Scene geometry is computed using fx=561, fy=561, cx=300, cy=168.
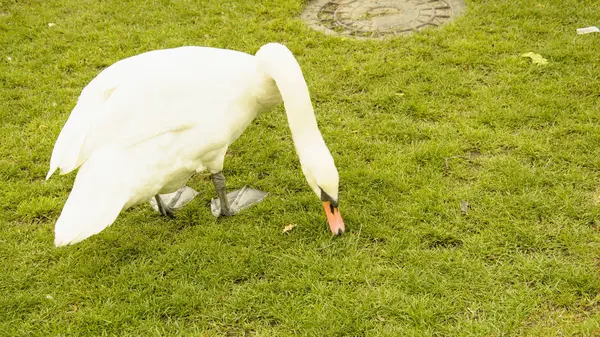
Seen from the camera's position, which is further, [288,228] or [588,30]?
[588,30]

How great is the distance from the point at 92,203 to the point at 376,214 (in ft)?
7.25

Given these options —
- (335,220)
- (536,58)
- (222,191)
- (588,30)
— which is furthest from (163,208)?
(588,30)

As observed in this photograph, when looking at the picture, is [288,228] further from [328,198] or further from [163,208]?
[163,208]

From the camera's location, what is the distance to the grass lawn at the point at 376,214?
12.6ft

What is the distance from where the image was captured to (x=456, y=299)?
3846 mm

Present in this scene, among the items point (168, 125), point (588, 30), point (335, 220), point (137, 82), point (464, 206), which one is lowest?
point (464, 206)

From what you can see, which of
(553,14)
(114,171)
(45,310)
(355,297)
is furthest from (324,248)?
(553,14)

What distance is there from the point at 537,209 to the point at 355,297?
1689 mm

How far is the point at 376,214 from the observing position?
464cm

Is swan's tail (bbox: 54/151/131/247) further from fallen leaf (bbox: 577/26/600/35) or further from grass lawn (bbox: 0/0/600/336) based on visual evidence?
fallen leaf (bbox: 577/26/600/35)

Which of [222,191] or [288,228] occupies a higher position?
[222,191]

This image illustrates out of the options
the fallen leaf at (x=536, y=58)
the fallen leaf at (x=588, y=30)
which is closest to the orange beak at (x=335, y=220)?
the fallen leaf at (x=536, y=58)

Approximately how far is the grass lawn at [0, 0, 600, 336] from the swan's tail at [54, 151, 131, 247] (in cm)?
69

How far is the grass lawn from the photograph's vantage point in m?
3.84
